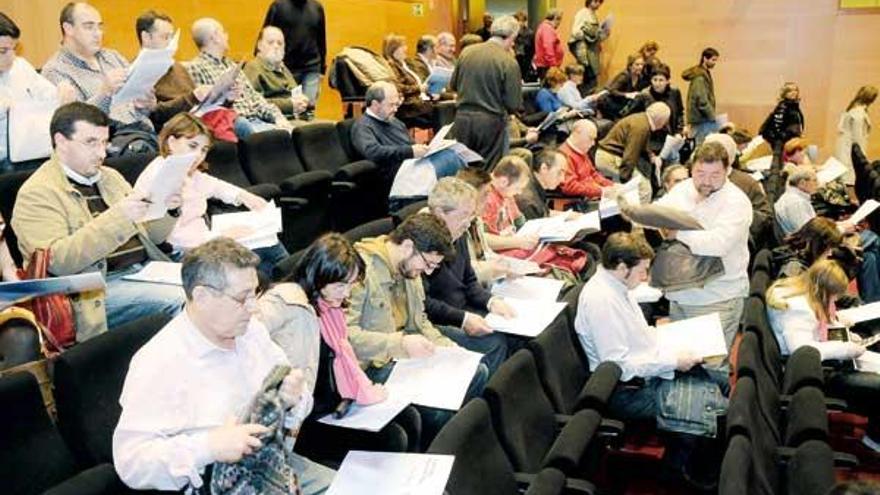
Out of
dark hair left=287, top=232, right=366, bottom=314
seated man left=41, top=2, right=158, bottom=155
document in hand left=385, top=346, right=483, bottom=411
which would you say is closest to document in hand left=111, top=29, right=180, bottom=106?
seated man left=41, top=2, right=158, bottom=155

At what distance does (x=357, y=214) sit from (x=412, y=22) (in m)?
5.84

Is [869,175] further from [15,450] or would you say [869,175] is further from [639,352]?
[15,450]

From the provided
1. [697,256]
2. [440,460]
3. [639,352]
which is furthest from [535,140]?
[440,460]

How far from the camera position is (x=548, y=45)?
31.2 feet

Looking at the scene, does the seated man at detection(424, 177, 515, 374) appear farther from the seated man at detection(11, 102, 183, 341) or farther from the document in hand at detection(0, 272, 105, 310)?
the document in hand at detection(0, 272, 105, 310)

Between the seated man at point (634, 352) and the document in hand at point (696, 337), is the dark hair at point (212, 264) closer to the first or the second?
the seated man at point (634, 352)

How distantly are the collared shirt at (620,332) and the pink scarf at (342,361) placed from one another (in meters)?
1.11

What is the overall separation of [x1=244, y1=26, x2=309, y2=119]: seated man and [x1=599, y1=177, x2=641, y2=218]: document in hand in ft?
7.25

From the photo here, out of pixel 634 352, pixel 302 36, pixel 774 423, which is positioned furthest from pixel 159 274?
pixel 302 36

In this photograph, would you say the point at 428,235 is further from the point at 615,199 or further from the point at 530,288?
the point at 615,199

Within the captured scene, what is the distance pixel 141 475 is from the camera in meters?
1.69

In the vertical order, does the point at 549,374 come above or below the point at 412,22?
below

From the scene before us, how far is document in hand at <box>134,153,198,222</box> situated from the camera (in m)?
2.50

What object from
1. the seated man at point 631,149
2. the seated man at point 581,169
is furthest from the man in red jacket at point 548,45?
the seated man at point 581,169
